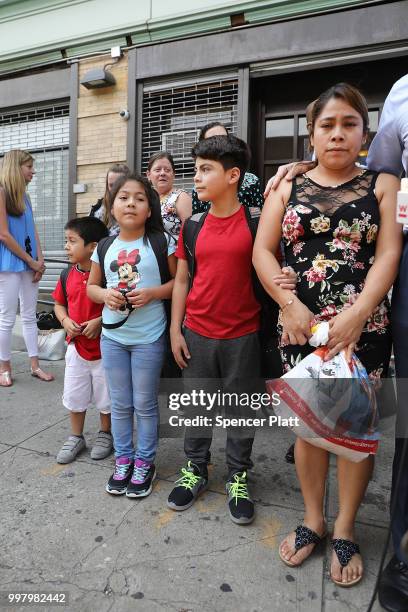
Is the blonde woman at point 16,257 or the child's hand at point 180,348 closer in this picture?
the child's hand at point 180,348

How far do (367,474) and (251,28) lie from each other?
16.0 ft

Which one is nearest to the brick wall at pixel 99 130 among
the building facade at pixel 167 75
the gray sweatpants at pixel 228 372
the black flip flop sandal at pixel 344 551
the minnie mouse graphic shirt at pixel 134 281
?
the building facade at pixel 167 75

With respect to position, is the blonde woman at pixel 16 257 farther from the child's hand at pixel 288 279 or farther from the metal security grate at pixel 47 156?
the child's hand at pixel 288 279

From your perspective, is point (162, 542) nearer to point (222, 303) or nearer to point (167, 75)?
point (222, 303)

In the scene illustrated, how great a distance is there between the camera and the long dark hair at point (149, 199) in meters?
2.32

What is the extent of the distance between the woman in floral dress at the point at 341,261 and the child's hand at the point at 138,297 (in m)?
0.69

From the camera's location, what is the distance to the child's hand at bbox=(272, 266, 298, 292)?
172cm

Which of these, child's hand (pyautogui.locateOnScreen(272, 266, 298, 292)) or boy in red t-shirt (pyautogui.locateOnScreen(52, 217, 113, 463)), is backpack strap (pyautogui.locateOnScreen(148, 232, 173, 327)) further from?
child's hand (pyautogui.locateOnScreen(272, 266, 298, 292))

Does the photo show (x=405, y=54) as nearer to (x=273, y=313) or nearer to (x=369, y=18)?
(x=369, y=18)

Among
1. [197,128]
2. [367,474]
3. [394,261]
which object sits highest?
[197,128]

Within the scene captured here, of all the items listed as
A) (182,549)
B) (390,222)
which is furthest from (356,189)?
(182,549)

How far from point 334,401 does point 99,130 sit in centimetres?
528

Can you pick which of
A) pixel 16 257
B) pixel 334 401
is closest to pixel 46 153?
pixel 16 257

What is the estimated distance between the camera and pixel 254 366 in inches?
84.0
